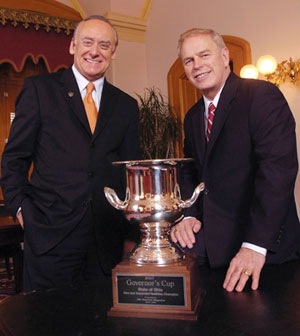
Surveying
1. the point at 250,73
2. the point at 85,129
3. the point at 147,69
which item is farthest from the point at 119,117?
the point at 147,69

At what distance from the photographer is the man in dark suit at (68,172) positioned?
2.06 m

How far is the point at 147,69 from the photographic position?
22.8 ft

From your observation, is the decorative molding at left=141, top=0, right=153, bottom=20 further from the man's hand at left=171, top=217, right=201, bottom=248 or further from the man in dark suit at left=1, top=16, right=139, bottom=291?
the man's hand at left=171, top=217, right=201, bottom=248

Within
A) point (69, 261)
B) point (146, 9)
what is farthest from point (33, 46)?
point (69, 261)

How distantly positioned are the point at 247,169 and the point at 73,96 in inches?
38.8

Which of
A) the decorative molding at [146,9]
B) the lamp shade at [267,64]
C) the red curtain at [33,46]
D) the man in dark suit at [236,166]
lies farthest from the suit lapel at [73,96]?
the decorative molding at [146,9]

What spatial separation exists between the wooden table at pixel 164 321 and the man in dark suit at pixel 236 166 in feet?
0.58

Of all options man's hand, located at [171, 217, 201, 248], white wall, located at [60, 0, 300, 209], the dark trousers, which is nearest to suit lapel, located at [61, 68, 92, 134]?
the dark trousers

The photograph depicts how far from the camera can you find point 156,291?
3.73 feet

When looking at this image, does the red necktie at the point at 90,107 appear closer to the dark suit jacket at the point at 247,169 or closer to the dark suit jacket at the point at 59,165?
the dark suit jacket at the point at 59,165

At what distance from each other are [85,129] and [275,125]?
962 mm

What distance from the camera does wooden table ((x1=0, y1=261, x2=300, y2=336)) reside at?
1.02 metres

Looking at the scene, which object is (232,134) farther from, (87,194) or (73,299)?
(73,299)

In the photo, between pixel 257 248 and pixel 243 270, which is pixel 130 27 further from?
pixel 243 270
